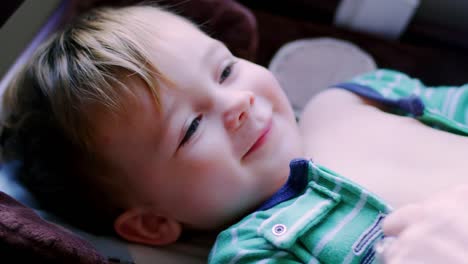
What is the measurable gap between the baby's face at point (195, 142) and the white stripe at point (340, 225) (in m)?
0.12

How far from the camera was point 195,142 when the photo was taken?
747 mm

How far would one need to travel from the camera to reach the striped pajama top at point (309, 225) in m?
0.72

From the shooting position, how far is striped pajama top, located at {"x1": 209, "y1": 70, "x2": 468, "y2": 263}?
0.72 m

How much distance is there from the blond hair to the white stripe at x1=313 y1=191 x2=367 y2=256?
0.99ft

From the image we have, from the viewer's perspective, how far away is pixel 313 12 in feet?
3.88

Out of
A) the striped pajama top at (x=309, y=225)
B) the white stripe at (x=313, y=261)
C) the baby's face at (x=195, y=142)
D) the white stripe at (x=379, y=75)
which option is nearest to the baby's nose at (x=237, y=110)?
the baby's face at (x=195, y=142)

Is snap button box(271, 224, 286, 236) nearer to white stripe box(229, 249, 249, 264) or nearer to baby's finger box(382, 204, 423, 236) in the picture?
white stripe box(229, 249, 249, 264)

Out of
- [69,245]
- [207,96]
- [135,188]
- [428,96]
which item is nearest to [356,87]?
[428,96]

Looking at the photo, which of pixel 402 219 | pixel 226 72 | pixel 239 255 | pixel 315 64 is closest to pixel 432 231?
pixel 402 219

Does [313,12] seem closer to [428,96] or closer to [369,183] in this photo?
[428,96]

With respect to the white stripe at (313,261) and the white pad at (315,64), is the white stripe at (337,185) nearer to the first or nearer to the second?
the white stripe at (313,261)

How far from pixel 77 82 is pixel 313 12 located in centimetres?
62

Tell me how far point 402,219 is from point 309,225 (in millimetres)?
159

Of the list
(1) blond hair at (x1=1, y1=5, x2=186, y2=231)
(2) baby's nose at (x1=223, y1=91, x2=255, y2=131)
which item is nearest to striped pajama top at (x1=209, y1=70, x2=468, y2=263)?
(2) baby's nose at (x1=223, y1=91, x2=255, y2=131)
